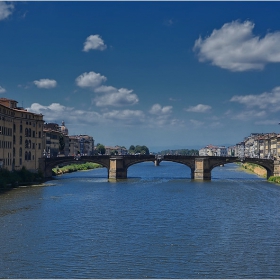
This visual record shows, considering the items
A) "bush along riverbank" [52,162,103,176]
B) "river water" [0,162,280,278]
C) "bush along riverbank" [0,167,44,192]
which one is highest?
"bush along riverbank" [52,162,103,176]

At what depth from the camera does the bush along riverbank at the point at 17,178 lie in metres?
71.4

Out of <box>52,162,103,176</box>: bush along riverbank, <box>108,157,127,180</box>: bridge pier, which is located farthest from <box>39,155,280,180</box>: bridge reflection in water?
<box>52,162,103,176</box>: bush along riverbank

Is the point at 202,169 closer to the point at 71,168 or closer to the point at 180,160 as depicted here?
the point at 180,160

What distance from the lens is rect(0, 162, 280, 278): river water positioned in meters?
28.2

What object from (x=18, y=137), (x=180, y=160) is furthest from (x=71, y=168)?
(x=18, y=137)

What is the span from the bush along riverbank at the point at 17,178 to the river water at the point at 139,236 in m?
8.68

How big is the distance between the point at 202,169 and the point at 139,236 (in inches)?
2380

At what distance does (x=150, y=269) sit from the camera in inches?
1108

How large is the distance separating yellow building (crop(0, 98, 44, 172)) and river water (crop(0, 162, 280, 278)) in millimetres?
15966

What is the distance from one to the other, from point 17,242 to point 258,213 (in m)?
25.8

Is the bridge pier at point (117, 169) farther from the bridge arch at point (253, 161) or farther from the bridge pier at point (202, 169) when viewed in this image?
the bridge arch at point (253, 161)

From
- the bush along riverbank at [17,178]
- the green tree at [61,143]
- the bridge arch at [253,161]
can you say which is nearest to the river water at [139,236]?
the bush along riverbank at [17,178]

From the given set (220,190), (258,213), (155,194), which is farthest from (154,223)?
(220,190)

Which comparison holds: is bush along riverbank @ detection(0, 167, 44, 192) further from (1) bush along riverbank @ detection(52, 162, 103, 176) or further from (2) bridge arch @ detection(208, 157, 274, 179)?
(2) bridge arch @ detection(208, 157, 274, 179)
